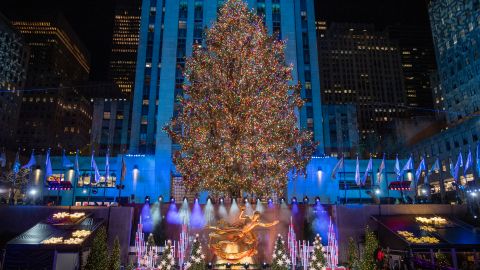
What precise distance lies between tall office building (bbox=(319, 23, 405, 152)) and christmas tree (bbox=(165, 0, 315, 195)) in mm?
138193

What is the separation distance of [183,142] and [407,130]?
72767 mm

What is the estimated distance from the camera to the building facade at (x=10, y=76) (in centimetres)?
9562

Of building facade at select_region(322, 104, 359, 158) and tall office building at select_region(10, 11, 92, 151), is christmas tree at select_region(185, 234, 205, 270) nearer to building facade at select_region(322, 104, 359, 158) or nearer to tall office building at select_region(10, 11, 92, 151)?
building facade at select_region(322, 104, 359, 158)

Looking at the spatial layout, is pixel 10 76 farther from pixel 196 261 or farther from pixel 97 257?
pixel 196 261

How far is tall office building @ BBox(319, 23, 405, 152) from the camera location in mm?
165125

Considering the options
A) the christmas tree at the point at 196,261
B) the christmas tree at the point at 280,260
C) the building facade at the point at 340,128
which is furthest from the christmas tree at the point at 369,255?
the building facade at the point at 340,128

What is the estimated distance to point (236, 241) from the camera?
18.8m

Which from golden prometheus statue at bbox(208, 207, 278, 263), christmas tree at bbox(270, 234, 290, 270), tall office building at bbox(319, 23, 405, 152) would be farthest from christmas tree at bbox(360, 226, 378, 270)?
tall office building at bbox(319, 23, 405, 152)

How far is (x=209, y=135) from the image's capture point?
2808 cm

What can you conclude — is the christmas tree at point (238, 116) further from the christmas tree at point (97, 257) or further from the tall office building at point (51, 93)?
the tall office building at point (51, 93)

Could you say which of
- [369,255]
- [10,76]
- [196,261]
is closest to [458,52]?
[369,255]

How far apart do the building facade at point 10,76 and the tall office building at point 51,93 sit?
16.0 m

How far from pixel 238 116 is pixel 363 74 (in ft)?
514

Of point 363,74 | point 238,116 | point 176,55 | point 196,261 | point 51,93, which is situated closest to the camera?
point 196,261
